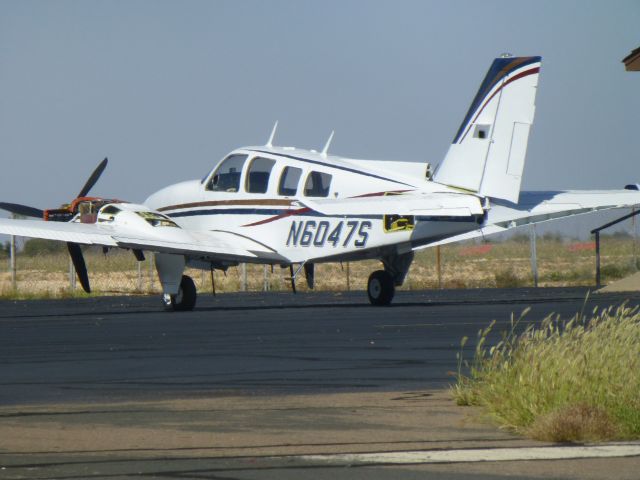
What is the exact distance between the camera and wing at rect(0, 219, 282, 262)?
87.7 ft

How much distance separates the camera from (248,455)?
8.85m

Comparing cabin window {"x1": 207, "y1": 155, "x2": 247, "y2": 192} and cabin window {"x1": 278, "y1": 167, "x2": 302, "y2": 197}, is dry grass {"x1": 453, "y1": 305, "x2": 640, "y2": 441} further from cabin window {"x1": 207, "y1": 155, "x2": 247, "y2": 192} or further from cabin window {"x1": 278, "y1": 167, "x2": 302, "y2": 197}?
cabin window {"x1": 207, "y1": 155, "x2": 247, "y2": 192}

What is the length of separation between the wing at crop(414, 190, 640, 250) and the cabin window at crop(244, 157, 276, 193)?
3729 millimetres

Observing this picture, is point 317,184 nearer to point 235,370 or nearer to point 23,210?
point 23,210

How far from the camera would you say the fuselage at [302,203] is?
25672mm

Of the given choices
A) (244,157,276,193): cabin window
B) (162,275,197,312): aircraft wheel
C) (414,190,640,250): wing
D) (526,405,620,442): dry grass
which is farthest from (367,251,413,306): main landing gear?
(526,405,620,442): dry grass

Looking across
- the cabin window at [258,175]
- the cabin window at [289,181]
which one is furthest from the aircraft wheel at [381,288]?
the cabin window at [258,175]

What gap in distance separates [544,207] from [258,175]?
20.7ft

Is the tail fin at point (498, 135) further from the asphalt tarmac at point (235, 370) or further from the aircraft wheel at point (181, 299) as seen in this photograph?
the aircraft wheel at point (181, 299)

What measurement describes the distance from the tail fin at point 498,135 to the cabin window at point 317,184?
2441 millimetres

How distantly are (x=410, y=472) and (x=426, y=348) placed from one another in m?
8.93

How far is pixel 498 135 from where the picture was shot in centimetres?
2580

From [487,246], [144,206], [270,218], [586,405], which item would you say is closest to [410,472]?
[586,405]

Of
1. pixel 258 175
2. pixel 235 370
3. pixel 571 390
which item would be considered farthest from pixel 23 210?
pixel 571 390
